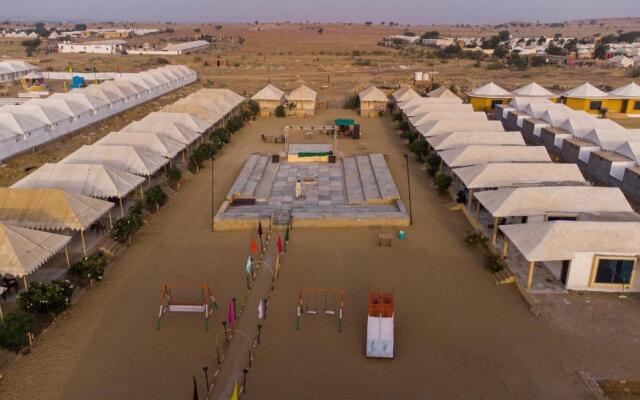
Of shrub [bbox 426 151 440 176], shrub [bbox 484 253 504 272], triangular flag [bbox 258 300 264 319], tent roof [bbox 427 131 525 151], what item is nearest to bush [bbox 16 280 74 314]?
triangular flag [bbox 258 300 264 319]

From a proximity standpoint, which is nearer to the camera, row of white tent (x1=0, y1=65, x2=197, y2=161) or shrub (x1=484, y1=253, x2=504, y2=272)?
shrub (x1=484, y1=253, x2=504, y2=272)

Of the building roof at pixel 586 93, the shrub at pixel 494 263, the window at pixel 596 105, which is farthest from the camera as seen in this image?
the window at pixel 596 105

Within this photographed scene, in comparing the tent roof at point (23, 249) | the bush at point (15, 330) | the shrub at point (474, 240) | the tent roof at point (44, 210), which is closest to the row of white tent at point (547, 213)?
the shrub at point (474, 240)

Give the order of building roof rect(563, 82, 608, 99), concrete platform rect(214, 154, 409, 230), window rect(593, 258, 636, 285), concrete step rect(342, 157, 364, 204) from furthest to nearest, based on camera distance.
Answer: building roof rect(563, 82, 608, 99), concrete step rect(342, 157, 364, 204), concrete platform rect(214, 154, 409, 230), window rect(593, 258, 636, 285)

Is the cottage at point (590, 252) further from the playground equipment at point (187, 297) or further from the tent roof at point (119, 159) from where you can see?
the tent roof at point (119, 159)

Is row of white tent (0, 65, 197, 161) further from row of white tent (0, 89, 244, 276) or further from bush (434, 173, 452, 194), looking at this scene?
bush (434, 173, 452, 194)
